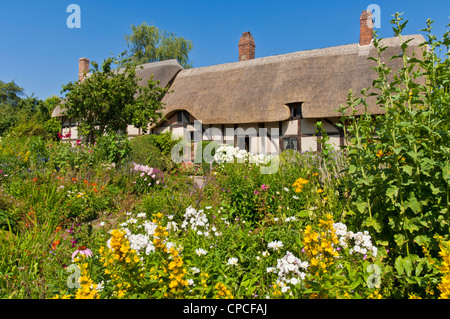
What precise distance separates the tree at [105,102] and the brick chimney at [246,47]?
7591mm

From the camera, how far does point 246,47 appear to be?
17125 millimetres

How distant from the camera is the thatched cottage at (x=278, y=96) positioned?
1209 centimetres

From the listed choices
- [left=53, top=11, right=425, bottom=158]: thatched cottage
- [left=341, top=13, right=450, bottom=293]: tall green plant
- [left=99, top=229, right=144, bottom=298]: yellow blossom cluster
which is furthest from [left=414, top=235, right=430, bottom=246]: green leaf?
[left=53, top=11, right=425, bottom=158]: thatched cottage

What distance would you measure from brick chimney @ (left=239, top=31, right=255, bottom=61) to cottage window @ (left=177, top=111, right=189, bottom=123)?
16.2ft

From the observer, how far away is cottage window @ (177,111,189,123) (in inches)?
588

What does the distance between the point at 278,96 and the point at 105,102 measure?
22.3 feet

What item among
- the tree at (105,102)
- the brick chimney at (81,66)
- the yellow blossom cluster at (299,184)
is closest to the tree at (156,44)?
the brick chimney at (81,66)

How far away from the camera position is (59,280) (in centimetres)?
235

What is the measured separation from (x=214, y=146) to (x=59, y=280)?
9714 millimetres

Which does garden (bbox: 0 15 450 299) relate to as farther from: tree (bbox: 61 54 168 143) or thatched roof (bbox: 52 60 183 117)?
thatched roof (bbox: 52 60 183 117)

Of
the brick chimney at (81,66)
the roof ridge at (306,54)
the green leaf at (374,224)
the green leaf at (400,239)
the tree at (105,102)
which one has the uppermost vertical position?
the brick chimney at (81,66)

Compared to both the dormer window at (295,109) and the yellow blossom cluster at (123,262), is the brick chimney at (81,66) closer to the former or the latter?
the dormer window at (295,109)
